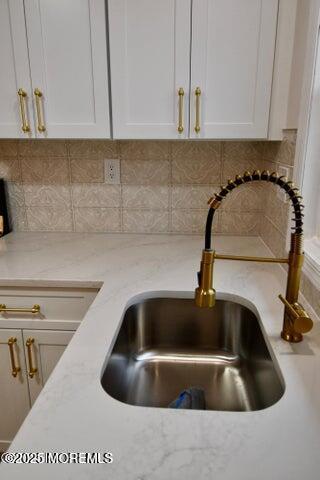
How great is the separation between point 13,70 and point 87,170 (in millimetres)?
541

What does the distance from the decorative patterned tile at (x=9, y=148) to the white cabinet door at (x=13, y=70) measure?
1.04 ft

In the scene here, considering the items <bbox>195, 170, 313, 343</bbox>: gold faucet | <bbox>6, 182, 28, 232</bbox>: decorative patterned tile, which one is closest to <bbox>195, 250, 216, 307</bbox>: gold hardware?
<bbox>195, 170, 313, 343</bbox>: gold faucet

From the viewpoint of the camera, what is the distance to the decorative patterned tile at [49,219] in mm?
1776

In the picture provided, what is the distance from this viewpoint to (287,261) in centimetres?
83

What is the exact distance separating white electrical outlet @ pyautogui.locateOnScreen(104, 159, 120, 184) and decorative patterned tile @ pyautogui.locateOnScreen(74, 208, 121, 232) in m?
0.15

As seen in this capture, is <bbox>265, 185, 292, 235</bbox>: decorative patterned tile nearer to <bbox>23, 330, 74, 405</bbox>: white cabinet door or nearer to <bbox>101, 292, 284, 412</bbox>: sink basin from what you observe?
<bbox>101, 292, 284, 412</bbox>: sink basin

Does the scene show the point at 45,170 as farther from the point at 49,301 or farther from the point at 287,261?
the point at 287,261

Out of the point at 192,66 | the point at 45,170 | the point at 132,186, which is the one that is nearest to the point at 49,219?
the point at 45,170

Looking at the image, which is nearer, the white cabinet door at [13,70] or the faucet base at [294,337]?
the faucet base at [294,337]

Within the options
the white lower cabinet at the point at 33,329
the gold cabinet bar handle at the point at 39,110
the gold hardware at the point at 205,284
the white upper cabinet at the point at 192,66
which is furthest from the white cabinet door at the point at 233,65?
the white lower cabinet at the point at 33,329

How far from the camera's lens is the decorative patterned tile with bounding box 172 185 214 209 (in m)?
1.70

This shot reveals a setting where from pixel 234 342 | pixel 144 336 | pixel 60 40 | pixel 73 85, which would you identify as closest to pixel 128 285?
pixel 144 336

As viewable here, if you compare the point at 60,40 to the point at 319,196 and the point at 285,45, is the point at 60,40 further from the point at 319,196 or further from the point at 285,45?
the point at 319,196

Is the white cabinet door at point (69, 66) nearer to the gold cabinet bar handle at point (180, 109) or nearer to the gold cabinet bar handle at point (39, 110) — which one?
the gold cabinet bar handle at point (39, 110)
